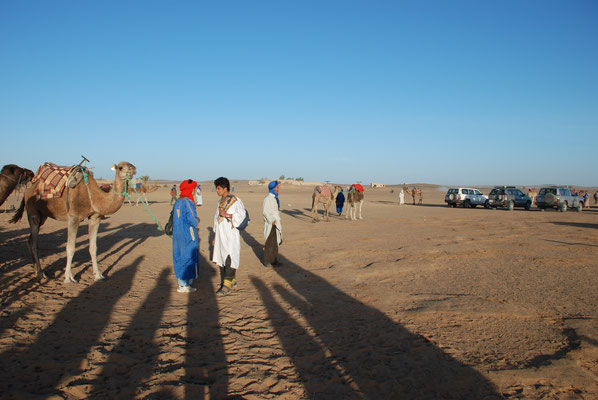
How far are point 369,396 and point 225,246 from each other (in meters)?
3.70

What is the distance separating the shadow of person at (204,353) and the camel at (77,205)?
98.8 inches

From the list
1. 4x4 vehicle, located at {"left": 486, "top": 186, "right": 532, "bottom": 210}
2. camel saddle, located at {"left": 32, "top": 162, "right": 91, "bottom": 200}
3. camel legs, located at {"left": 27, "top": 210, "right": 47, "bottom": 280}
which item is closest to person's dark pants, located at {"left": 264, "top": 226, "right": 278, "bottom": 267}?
camel saddle, located at {"left": 32, "top": 162, "right": 91, "bottom": 200}

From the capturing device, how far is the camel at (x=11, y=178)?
711 centimetres

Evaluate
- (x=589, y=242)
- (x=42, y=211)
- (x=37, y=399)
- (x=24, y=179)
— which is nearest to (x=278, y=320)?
(x=37, y=399)

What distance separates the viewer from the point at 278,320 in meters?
5.13

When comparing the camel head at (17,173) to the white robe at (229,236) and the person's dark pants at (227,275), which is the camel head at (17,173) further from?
the person's dark pants at (227,275)

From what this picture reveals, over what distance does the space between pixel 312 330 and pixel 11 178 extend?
22.2 feet

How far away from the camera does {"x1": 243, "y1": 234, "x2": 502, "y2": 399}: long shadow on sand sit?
3.32 metres

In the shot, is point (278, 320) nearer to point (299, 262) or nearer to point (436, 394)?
point (436, 394)

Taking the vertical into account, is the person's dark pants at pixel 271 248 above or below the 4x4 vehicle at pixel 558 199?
below

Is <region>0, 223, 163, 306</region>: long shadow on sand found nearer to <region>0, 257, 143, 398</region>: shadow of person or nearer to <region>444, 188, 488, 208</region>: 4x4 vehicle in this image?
<region>0, 257, 143, 398</region>: shadow of person

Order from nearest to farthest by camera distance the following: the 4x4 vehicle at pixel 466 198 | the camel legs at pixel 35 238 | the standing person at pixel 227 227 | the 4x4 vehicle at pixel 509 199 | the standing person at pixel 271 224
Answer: the standing person at pixel 227 227 < the camel legs at pixel 35 238 < the standing person at pixel 271 224 < the 4x4 vehicle at pixel 509 199 < the 4x4 vehicle at pixel 466 198

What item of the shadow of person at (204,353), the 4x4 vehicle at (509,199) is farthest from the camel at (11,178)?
the 4x4 vehicle at (509,199)

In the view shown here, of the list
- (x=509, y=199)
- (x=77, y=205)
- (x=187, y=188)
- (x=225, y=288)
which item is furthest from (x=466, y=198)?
(x=77, y=205)
